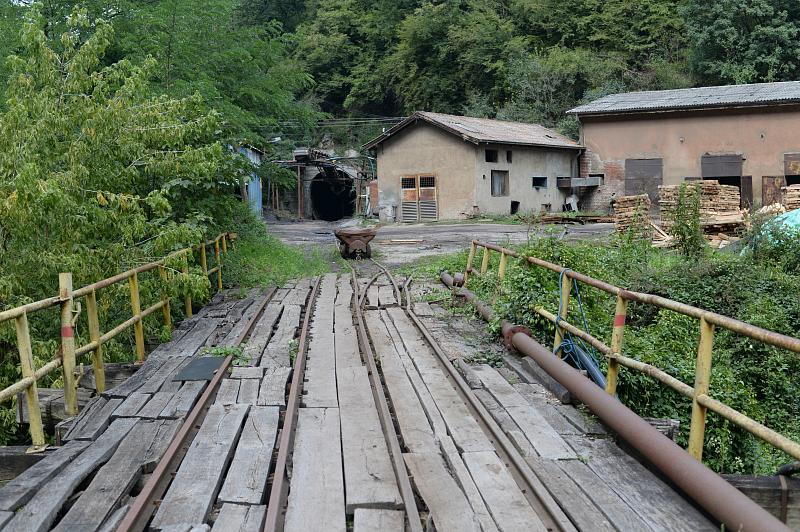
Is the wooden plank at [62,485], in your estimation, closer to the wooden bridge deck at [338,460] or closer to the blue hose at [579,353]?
the wooden bridge deck at [338,460]

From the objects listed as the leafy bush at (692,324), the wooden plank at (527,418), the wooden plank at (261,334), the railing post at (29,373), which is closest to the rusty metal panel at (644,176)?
the leafy bush at (692,324)

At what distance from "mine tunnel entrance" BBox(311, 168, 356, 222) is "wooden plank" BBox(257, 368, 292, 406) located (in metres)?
40.8

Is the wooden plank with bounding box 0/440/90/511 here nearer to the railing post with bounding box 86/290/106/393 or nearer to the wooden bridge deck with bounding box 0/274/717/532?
the wooden bridge deck with bounding box 0/274/717/532

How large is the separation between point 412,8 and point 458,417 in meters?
54.5

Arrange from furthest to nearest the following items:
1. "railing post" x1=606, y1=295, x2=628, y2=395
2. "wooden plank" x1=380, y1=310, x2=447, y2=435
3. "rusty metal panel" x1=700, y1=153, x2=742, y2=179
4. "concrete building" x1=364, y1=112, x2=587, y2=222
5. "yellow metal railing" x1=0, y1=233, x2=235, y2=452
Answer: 1. "concrete building" x1=364, y1=112, x2=587, y2=222
2. "rusty metal panel" x1=700, y1=153, x2=742, y2=179
3. "railing post" x1=606, y1=295, x2=628, y2=395
4. "wooden plank" x1=380, y1=310, x2=447, y2=435
5. "yellow metal railing" x1=0, y1=233, x2=235, y2=452

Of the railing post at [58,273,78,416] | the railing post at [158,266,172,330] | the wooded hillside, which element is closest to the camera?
the railing post at [58,273,78,416]

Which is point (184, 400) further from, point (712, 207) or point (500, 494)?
point (712, 207)

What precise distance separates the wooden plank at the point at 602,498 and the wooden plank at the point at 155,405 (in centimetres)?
339

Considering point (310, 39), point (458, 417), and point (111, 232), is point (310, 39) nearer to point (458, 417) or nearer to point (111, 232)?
point (111, 232)

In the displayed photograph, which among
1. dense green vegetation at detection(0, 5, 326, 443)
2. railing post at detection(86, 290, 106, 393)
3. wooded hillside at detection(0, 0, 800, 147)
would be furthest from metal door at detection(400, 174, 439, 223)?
railing post at detection(86, 290, 106, 393)

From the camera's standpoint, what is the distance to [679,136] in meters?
34.7

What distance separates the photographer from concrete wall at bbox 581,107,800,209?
32.9 metres

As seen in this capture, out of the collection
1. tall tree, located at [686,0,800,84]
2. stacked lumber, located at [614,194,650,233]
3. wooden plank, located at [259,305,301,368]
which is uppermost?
tall tree, located at [686,0,800,84]

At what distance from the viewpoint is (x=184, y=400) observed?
656 cm
